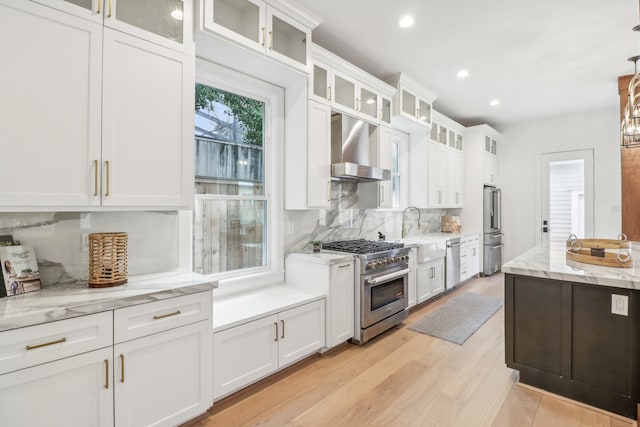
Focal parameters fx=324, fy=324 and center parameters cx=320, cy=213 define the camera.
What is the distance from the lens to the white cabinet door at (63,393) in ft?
4.43

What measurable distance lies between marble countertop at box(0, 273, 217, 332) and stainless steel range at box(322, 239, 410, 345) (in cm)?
156

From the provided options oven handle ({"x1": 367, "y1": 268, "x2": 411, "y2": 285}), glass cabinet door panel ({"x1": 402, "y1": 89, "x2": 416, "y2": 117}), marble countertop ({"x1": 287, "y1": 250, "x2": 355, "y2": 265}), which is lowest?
oven handle ({"x1": 367, "y1": 268, "x2": 411, "y2": 285})

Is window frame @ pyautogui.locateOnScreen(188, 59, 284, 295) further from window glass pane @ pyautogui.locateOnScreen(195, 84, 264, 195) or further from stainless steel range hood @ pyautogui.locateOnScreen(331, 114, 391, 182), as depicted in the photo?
stainless steel range hood @ pyautogui.locateOnScreen(331, 114, 391, 182)

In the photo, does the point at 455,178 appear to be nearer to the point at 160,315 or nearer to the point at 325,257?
the point at 325,257

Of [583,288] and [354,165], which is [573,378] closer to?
[583,288]

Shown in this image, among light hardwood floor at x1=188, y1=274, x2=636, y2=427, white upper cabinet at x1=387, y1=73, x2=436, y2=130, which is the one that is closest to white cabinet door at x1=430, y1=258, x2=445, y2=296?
light hardwood floor at x1=188, y1=274, x2=636, y2=427

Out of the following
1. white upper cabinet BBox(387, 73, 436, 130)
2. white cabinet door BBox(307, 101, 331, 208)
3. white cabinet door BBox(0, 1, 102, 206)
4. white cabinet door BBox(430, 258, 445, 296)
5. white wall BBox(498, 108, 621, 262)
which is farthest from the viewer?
white wall BBox(498, 108, 621, 262)

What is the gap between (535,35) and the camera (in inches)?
127

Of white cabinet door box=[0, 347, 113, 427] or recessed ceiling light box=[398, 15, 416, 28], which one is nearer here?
white cabinet door box=[0, 347, 113, 427]

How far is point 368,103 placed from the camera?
3.73 m

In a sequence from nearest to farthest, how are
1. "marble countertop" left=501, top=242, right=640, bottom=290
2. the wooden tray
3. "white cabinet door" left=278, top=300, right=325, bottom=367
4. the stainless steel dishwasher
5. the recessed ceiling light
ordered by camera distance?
"marble countertop" left=501, top=242, right=640, bottom=290 < the wooden tray < "white cabinet door" left=278, top=300, right=325, bottom=367 < the recessed ceiling light < the stainless steel dishwasher

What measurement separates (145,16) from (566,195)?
23.0ft

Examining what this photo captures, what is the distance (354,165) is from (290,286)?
4.45ft

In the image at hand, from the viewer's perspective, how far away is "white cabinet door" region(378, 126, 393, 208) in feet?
12.8
